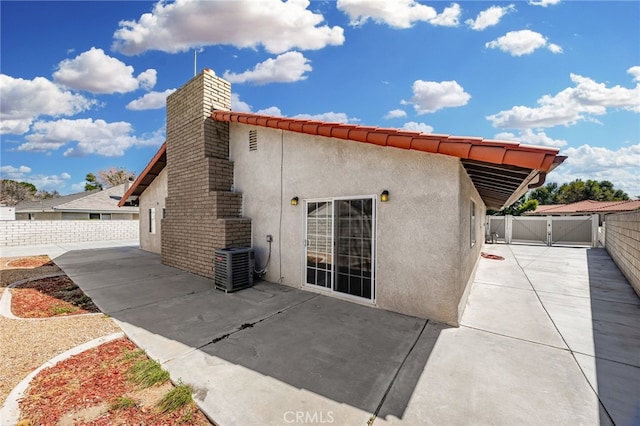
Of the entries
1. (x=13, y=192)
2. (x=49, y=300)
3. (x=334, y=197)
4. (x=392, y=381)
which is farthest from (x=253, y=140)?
(x=13, y=192)

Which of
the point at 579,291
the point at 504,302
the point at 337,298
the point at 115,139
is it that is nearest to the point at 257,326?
the point at 337,298

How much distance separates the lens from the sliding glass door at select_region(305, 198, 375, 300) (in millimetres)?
5332

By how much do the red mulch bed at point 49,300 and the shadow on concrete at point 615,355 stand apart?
300 inches

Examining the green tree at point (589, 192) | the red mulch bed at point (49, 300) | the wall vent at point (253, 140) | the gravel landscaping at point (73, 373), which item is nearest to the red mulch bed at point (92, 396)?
the gravel landscaping at point (73, 373)

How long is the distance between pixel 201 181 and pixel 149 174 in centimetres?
601

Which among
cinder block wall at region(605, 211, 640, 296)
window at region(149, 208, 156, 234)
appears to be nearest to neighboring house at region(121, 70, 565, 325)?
cinder block wall at region(605, 211, 640, 296)

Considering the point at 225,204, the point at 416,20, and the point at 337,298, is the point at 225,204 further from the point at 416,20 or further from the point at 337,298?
the point at 416,20

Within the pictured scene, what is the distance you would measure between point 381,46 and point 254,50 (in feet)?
15.9

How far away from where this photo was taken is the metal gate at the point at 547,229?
16812 millimetres

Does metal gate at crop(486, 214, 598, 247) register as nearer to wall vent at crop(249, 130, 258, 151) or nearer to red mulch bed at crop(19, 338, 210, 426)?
wall vent at crop(249, 130, 258, 151)

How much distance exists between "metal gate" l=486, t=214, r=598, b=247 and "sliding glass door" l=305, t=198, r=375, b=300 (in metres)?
17.5

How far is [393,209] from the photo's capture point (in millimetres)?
4926

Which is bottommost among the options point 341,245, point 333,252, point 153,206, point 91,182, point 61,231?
point 61,231

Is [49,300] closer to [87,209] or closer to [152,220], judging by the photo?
[152,220]
